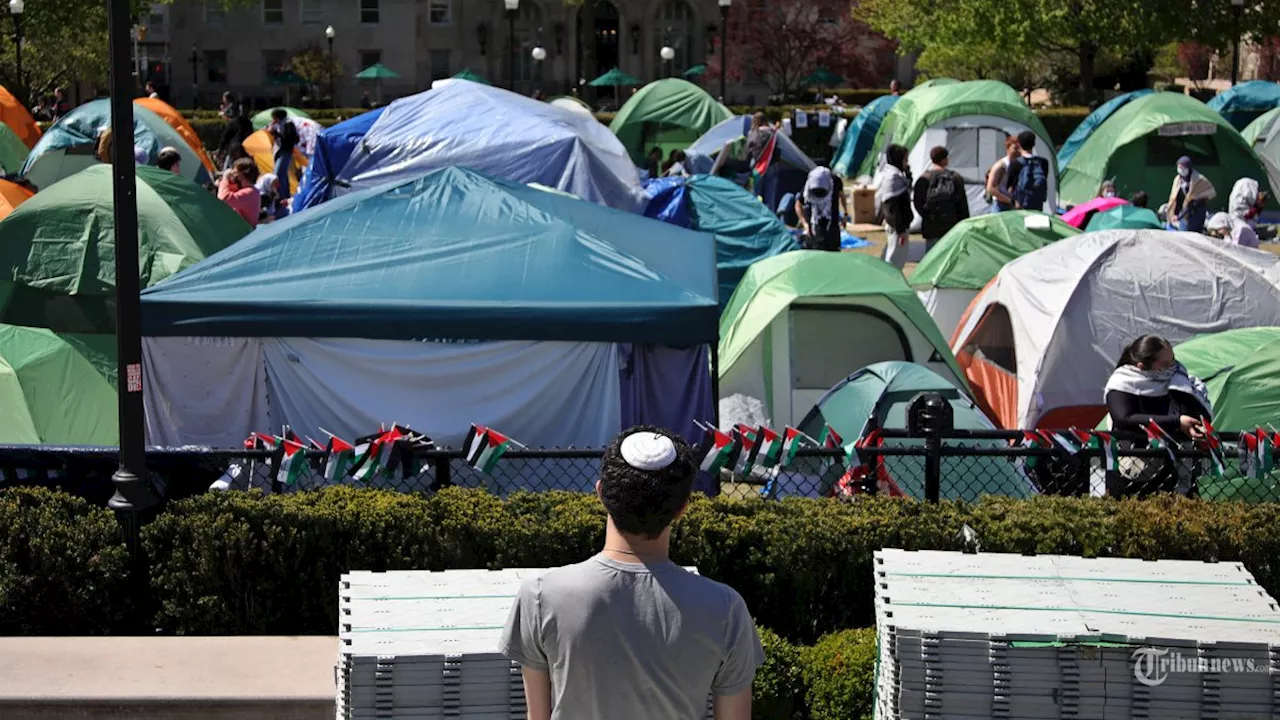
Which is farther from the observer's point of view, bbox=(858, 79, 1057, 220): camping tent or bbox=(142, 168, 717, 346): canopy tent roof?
bbox=(858, 79, 1057, 220): camping tent

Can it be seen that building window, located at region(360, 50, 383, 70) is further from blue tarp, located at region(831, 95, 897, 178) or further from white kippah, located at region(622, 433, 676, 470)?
white kippah, located at region(622, 433, 676, 470)

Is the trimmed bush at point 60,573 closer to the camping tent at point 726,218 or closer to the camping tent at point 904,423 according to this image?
the camping tent at point 904,423

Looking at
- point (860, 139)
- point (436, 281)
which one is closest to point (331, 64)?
point (860, 139)

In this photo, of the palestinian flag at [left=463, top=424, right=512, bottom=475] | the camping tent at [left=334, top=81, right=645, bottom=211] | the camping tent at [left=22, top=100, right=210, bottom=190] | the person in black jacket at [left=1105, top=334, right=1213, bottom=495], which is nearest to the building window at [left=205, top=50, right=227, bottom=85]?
the camping tent at [left=22, top=100, right=210, bottom=190]

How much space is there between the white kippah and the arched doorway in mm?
53933

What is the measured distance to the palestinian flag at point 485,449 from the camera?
7.78 m

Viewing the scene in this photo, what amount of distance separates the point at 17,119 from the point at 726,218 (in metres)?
15.6

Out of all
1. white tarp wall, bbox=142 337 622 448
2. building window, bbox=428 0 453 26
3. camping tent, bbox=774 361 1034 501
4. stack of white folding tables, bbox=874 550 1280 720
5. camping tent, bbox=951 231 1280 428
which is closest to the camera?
stack of white folding tables, bbox=874 550 1280 720

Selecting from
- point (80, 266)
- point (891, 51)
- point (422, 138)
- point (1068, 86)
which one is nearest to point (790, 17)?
point (891, 51)

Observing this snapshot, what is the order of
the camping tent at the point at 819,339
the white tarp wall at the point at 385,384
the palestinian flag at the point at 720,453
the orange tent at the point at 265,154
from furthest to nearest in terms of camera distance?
the orange tent at the point at 265,154 < the camping tent at the point at 819,339 < the white tarp wall at the point at 385,384 < the palestinian flag at the point at 720,453

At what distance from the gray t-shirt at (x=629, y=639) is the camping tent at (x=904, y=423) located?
473cm

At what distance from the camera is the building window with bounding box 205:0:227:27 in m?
55.2

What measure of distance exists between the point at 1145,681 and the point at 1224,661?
0.24 m

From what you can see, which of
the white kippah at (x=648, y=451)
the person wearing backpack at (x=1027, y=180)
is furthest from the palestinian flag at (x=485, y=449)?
the person wearing backpack at (x=1027, y=180)
